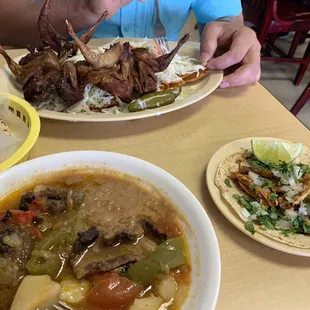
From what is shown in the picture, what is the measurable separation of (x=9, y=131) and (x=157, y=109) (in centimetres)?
61

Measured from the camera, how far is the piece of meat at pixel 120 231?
1022 mm

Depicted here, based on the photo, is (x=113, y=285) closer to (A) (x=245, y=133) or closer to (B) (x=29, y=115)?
(B) (x=29, y=115)

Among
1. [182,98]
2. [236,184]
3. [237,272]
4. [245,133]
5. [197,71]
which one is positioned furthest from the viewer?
[197,71]

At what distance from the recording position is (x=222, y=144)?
1.58m

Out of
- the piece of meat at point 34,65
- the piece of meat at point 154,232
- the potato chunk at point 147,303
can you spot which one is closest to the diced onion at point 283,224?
the piece of meat at point 154,232

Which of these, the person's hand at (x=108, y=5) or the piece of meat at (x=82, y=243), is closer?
the piece of meat at (x=82, y=243)

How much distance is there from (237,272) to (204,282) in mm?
222

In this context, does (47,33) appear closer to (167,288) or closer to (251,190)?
(251,190)

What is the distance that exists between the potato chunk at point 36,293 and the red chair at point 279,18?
4.02 meters

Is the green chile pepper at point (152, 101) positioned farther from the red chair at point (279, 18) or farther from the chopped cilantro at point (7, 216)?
the red chair at point (279, 18)

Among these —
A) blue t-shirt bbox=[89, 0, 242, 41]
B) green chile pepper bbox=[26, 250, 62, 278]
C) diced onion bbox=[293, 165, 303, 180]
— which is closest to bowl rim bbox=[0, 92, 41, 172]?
green chile pepper bbox=[26, 250, 62, 278]

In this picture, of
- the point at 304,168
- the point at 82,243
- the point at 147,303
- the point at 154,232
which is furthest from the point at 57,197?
the point at 304,168

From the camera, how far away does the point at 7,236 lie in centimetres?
96

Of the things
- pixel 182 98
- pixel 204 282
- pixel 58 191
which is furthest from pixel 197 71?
pixel 204 282
